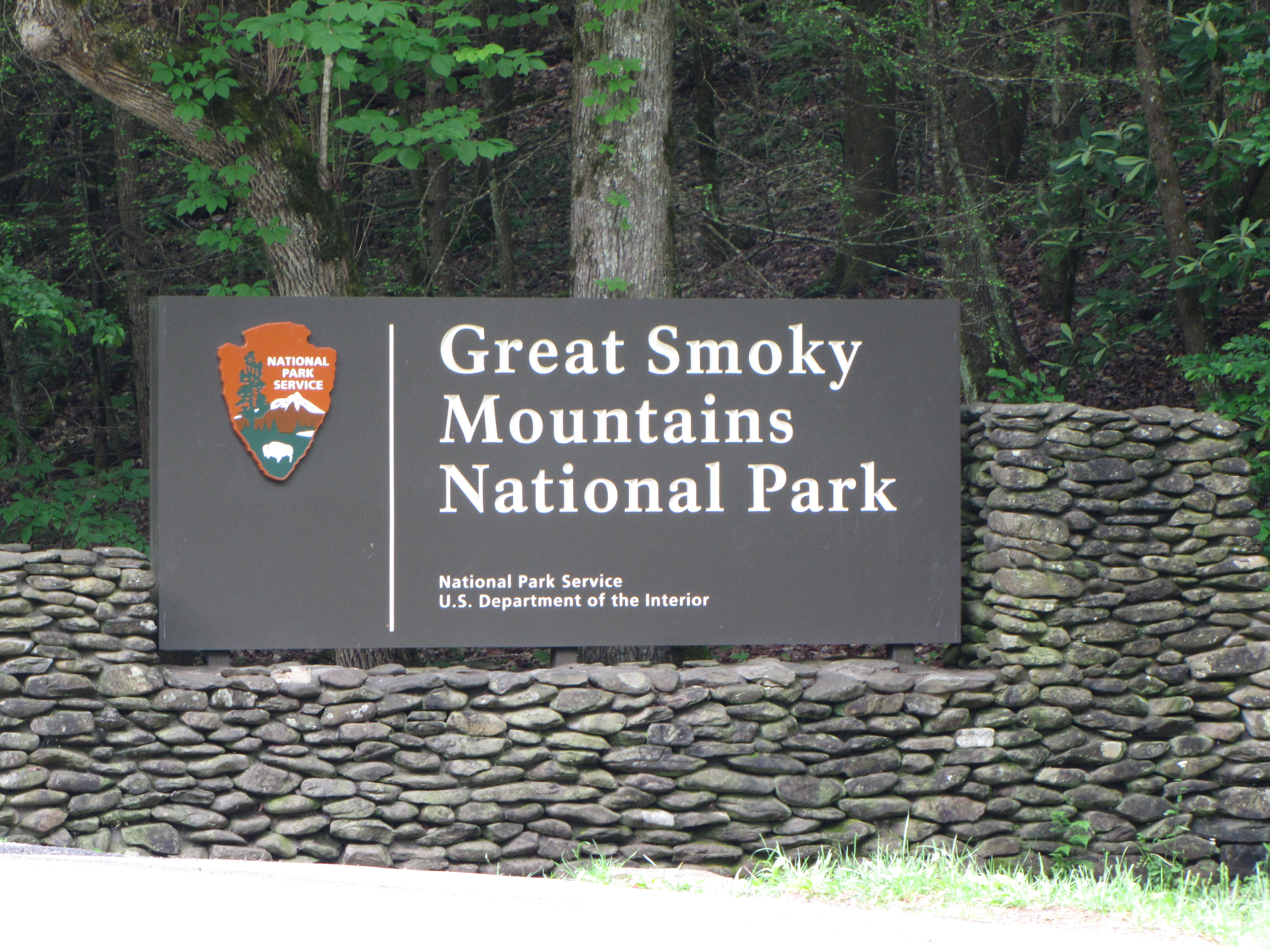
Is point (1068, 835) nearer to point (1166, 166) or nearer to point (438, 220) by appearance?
point (1166, 166)

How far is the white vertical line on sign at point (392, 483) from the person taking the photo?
5305mm

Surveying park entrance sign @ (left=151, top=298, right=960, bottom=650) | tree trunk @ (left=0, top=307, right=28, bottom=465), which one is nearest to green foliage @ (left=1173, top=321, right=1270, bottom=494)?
park entrance sign @ (left=151, top=298, right=960, bottom=650)

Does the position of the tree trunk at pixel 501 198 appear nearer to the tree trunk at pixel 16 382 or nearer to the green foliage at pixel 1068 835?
the tree trunk at pixel 16 382

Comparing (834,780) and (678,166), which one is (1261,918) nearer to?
(834,780)

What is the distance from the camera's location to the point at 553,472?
5.43 m

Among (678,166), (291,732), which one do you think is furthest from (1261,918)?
(678,166)

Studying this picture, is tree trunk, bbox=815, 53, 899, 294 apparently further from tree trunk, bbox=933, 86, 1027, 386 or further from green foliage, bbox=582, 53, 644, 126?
green foliage, bbox=582, 53, 644, 126

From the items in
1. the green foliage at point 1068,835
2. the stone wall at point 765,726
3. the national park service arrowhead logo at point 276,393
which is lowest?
the green foliage at point 1068,835

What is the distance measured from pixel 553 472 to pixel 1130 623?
9.59ft

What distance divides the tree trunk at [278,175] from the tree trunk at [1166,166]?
18.5 ft

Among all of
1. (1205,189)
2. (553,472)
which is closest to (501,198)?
(553,472)

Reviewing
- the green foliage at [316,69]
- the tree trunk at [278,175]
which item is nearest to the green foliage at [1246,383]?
the green foliage at [316,69]

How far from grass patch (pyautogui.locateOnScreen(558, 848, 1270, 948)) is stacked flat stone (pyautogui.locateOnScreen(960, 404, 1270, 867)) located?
0.71 ft

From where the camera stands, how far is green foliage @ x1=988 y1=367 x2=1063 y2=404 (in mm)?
8219
